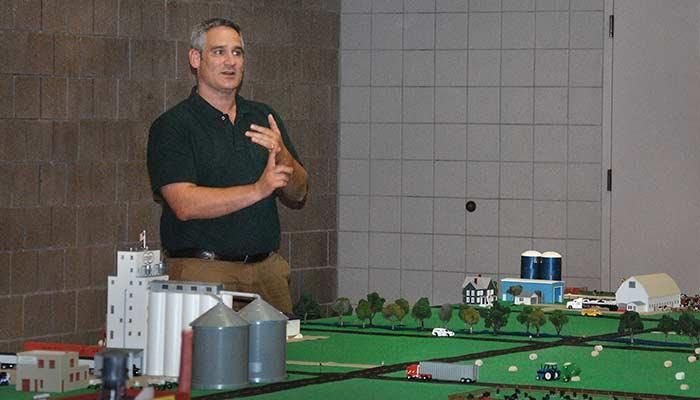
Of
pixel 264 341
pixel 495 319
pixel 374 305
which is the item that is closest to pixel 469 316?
pixel 495 319

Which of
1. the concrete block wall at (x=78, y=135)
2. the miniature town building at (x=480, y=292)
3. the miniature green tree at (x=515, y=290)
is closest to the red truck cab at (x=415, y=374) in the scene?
the miniature town building at (x=480, y=292)

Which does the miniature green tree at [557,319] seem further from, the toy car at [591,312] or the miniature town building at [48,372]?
the miniature town building at [48,372]

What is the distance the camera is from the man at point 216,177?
16.5 ft

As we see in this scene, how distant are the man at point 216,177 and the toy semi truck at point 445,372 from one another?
3.76ft

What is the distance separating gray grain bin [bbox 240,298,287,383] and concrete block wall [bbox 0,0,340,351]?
3419 mm

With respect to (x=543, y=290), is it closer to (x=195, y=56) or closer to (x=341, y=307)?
(x=341, y=307)

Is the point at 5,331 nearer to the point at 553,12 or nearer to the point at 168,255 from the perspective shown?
the point at 168,255

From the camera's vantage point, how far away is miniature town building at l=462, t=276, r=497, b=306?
623cm

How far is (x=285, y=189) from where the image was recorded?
212 inches

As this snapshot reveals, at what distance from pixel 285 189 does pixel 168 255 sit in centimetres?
47

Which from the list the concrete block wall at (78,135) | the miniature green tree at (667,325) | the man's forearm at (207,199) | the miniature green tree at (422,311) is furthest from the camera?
the concrete block wall at (78,135)

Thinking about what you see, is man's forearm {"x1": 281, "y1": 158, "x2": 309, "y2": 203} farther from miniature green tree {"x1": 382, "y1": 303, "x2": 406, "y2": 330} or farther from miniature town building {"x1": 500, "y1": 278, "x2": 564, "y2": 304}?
miniature town building {"x1": 500, "y1": 278, "x2": 564, "y2": 304}

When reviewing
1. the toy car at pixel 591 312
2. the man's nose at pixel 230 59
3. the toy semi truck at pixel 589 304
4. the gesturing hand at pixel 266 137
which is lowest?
the toy car at pixel 591 312

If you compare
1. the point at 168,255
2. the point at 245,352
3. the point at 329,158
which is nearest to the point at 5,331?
the point at 168,255
